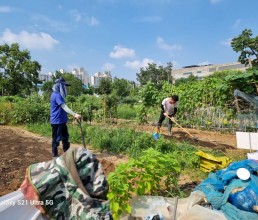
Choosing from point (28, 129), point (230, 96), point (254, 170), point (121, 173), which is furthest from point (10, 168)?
point (230, 96)

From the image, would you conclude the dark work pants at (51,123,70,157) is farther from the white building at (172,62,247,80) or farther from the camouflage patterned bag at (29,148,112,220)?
the white building at (172,62,247,80)

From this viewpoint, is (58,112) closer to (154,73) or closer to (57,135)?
(57,135)

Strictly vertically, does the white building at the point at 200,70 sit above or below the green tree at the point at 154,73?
above

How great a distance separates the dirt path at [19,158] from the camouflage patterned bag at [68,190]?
9.20ft

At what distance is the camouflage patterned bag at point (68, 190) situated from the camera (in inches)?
61.5

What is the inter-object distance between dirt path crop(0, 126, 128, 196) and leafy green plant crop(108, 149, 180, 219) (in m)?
1.67

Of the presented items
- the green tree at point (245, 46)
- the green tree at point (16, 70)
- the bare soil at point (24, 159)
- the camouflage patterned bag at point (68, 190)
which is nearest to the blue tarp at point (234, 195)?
the bare soil at point (24, 159)

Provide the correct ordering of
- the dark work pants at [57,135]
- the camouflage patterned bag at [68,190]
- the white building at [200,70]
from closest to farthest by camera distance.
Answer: the camouflage patterned bag at [68,190] → the dark work pants at [57,135] → the white building at [200,70]

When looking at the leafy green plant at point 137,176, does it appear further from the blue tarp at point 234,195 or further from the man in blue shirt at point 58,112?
the man in blue shirt at point 58,112

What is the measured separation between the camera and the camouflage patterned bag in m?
1.56

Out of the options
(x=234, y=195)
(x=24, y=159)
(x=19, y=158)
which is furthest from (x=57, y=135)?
(x=234, y=195)

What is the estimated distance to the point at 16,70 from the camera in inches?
1486

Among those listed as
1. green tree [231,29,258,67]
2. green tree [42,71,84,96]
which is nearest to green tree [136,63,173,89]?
green tree [42,71,84,96]

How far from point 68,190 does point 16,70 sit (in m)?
39.9
